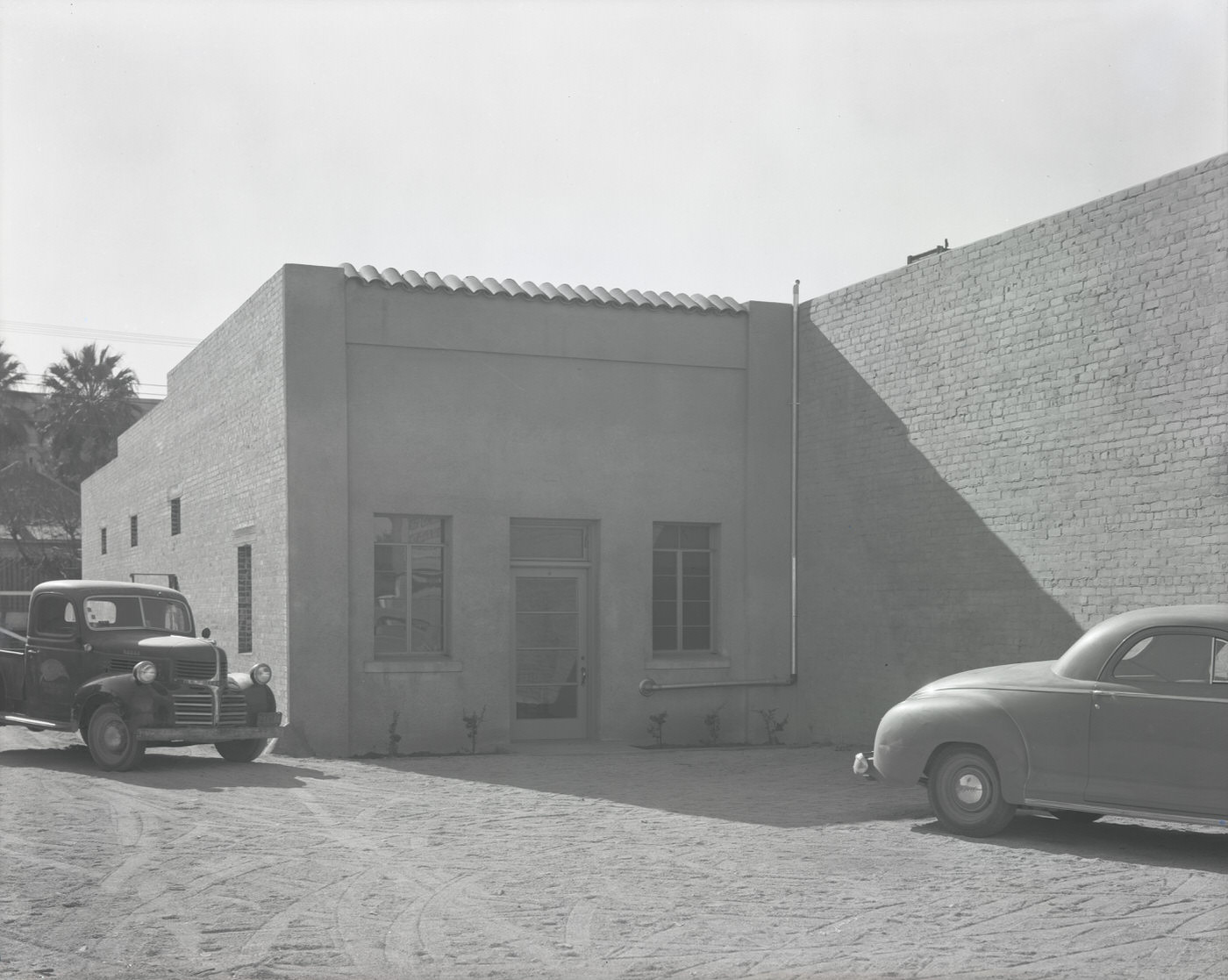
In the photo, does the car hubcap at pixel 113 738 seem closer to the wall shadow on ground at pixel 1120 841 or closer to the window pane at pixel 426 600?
the window pane at pixel 426 600

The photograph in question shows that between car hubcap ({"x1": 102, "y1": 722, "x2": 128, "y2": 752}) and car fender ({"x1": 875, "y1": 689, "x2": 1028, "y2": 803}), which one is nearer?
car fender ({"x1": 875, "y1": 689, "x2": 1028, "y2": 803})

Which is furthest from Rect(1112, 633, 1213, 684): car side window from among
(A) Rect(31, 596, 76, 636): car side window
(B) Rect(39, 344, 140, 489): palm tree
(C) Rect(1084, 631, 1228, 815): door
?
(B) Rect(39, 344, 140, 489): palm tree

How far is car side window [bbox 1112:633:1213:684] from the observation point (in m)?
8.46

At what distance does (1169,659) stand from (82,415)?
4474 centimetres

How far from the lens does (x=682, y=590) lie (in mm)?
16344

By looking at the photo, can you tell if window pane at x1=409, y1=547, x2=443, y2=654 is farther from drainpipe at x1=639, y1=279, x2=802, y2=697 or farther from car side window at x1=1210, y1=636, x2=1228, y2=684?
car side window at x1=1210, y1=636, x2=1228, y2=684

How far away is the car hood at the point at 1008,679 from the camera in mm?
9039

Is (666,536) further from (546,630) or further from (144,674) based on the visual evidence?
(144,674)

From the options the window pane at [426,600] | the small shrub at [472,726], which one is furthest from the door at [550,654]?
the window pane at [426,600]

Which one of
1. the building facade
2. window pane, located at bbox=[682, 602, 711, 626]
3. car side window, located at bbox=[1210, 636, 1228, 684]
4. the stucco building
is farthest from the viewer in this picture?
window pane, located at bbox=[682, 602, 711, 626]

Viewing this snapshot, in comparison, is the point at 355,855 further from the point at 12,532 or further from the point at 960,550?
the point at 12,532

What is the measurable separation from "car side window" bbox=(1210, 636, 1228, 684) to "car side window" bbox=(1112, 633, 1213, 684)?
22 millimetres

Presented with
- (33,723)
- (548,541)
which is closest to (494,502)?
(548,541)

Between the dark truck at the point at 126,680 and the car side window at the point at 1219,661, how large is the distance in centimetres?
892
